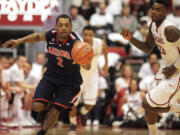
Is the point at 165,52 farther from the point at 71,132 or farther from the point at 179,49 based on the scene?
the point at 71,132

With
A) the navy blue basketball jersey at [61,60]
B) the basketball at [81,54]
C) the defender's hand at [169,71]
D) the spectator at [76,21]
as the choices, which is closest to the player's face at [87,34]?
the navy blue basketball jersey at [61,60]

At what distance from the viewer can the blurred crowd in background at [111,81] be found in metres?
9.97

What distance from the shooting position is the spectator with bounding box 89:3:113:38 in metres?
13.1

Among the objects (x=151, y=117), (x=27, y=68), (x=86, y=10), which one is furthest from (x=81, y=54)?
(x=86, y=10)

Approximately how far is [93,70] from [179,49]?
3620mm

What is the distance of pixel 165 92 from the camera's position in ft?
17.2

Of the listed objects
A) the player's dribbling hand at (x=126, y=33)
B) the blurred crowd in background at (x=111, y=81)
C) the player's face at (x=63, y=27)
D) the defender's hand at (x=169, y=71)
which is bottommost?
the blurred crowd in background at (x=111, y=81)

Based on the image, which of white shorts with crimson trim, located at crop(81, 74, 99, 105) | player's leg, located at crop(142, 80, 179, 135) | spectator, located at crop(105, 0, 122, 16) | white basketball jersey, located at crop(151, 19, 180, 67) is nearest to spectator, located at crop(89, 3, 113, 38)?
spectator, located at crop(105, 0, 122, 16)

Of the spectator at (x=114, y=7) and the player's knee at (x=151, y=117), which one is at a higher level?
the spectator at (x=114, y=7)

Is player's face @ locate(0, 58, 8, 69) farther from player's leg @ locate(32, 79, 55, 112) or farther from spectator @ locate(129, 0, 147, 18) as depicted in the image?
spectator @ locate(129, 0, 147, 18)

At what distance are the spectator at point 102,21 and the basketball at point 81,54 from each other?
7.28 m

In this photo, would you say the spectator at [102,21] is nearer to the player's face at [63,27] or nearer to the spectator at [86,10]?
the spectator at [86,10]

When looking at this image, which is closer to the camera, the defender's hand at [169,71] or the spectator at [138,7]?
the defender's hand at [169,71]

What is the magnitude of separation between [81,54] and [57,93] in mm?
847
